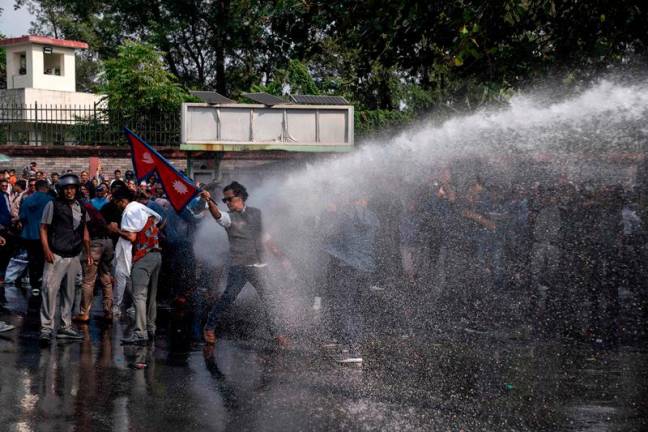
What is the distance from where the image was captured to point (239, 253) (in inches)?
375

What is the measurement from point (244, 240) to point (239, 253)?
0.48ft

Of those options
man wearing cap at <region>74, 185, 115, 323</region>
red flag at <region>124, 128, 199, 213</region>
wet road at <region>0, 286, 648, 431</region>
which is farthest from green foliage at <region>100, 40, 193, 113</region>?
wet road at <region>0, 286, 648, 431</region>

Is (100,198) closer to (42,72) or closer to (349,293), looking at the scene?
(349,293)

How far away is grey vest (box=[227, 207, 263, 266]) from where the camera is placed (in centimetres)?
952

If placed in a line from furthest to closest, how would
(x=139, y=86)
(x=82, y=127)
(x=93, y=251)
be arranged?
(x=139, y=86)
(x=82, y=127)
(x=93, y=251)

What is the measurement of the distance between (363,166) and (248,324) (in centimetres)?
468

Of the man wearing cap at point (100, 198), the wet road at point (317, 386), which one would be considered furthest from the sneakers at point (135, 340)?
the man wearing cap at point (100, 198)

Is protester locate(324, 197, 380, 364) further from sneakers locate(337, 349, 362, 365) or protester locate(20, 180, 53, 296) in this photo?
protester locate(20, 180, 53, 296)

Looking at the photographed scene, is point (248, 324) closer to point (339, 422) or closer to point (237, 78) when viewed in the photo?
point (339, 422)

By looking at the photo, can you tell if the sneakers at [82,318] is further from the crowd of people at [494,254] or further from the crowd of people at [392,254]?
the crowd of people at [494,254]

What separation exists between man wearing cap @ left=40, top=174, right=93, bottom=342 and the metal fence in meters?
13.5

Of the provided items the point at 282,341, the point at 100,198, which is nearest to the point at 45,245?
the point at 282,341

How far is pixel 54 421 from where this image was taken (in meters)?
6.12

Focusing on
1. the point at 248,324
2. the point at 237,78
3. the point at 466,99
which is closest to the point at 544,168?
the point at 248,324
